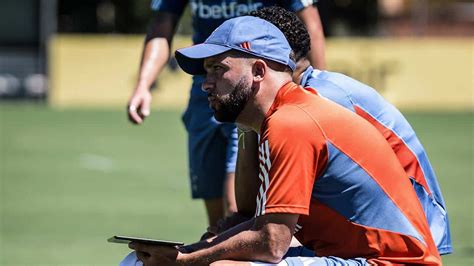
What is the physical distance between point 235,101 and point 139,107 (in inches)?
68.2

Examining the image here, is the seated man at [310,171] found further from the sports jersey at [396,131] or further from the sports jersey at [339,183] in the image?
the sports jersey at [396,131]

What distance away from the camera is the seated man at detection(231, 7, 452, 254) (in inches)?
199

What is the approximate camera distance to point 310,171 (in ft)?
14.2

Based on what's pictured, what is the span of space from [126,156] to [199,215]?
4.47 m

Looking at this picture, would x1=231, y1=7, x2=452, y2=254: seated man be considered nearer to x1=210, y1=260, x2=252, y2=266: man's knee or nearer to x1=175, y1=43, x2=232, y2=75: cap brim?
x1=175, y1=43, x2=232, y2=75: cap brim

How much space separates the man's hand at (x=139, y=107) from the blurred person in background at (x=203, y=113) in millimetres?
158

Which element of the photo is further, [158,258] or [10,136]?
[10,136]

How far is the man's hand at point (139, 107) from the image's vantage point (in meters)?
6.09

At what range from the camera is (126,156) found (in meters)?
14.9

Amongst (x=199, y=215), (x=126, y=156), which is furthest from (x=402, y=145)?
(x=126, y=156)

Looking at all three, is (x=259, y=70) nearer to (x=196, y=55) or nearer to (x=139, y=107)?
(x=196, y=55)

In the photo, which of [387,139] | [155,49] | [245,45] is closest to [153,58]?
[155,49]

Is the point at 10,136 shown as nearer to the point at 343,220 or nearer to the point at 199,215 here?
the point at 199,215

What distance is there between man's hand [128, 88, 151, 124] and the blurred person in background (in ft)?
0.52
